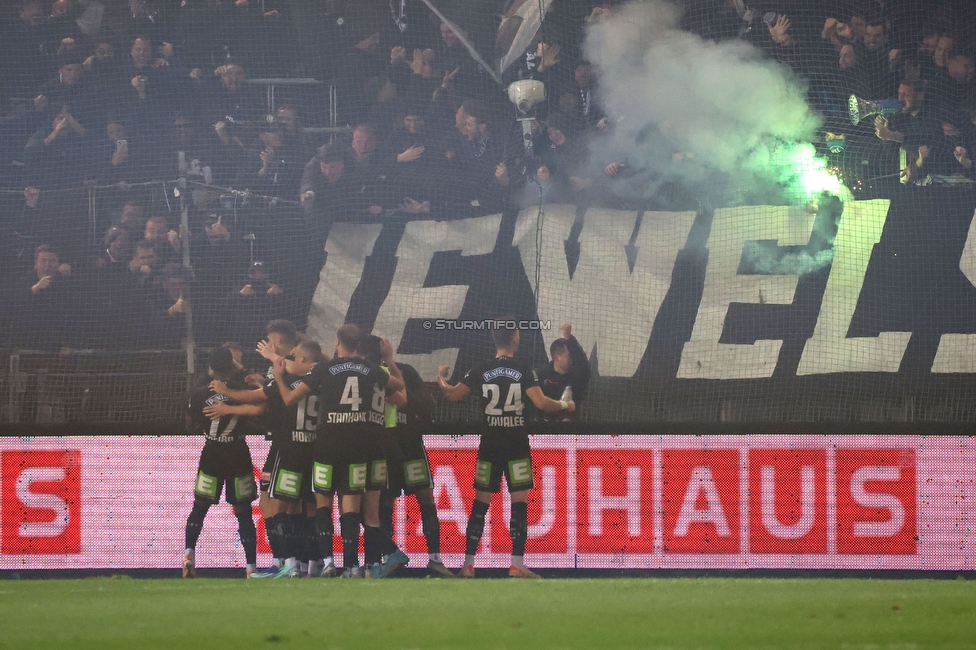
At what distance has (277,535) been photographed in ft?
25.7

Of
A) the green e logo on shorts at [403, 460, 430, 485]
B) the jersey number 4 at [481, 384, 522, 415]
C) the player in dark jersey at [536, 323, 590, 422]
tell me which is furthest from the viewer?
the player in dark jersey at [536, 323, 590, 422]

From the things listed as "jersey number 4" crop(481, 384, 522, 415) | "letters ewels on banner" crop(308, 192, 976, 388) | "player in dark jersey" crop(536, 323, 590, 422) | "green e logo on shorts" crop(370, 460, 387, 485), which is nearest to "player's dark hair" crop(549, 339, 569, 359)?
"player in dark jersey" crop(536, 323, 590, 422)

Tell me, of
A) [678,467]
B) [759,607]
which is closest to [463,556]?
[678,467]

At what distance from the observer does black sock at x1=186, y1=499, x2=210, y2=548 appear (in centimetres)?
769

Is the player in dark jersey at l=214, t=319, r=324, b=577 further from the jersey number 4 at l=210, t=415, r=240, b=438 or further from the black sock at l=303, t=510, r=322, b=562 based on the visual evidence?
the jersey number 4 at l=210, t=415, r=240, b=438

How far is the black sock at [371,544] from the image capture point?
7496mm

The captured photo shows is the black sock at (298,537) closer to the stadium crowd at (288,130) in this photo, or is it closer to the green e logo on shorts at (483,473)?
the green e logo on shorts at (483,473)

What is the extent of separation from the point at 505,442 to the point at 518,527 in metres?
0.55

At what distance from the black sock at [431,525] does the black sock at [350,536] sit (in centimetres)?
55

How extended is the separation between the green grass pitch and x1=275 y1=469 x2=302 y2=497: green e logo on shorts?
77cm

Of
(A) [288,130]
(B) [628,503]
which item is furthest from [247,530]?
(A) [288,130]

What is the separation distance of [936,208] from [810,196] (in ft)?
3.51

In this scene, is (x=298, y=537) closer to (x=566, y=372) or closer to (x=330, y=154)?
(x=566, y=372)

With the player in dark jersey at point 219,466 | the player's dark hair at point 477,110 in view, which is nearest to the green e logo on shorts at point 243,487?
the player in dark jersey at point 219,466
